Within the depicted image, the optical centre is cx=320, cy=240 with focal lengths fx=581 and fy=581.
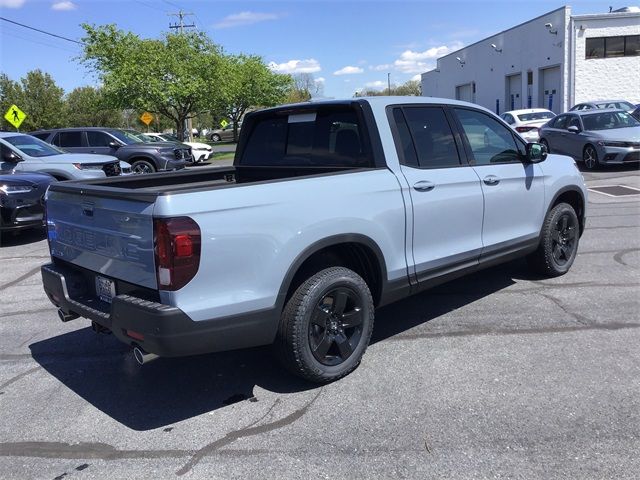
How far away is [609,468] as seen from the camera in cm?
290

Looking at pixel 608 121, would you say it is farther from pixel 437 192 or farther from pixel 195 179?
pixel 195 179

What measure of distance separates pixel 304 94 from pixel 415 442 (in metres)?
68.1

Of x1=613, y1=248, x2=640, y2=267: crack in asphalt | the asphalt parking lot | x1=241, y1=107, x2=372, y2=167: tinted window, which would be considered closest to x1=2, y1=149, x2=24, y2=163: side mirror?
the asphalt parking lot

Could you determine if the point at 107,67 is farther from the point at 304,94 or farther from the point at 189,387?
the point at 304,94

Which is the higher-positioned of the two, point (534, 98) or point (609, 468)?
point (534, 98)

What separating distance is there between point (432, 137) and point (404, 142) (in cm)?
37

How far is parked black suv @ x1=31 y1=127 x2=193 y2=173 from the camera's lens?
18016 millimetres

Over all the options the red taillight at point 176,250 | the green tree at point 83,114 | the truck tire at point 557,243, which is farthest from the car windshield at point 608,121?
→ the green tree at point 83,114

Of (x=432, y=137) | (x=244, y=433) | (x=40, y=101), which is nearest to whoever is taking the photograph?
(x=244, y=433)

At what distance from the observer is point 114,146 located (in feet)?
60.4

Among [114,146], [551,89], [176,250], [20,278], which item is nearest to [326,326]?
[176,250]

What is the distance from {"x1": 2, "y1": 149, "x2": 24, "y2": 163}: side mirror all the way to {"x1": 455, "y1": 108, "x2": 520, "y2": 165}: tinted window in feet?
33.5

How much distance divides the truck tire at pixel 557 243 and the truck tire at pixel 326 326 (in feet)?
8.60

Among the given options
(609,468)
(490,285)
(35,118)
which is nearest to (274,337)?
(609,468)
